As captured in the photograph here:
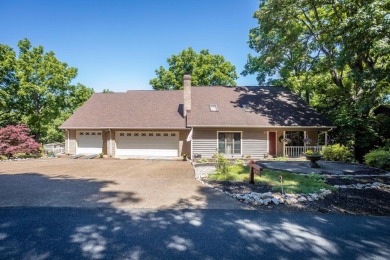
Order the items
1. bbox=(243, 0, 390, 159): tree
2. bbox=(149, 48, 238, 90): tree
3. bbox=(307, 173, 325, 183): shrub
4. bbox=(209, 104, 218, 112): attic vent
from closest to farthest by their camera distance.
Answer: bbox=(307, 173, 325, 183): shrub
bbox=(243, 0, 390, 159): tree
bbox=(209, 104, 218, 112): attic vent
bbox=(149, 48, 238, 90): tree

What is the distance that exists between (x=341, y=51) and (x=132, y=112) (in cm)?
1620

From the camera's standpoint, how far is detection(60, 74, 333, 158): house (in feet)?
54.6

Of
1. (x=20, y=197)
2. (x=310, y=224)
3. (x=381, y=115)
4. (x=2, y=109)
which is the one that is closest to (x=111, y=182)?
(x=20, y=197)

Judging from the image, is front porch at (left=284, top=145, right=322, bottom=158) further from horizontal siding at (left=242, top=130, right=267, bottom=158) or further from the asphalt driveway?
the asphalt driveway

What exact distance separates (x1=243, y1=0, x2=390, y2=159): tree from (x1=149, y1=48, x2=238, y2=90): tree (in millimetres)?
12379

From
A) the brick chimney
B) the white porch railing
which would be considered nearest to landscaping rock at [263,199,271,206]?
the white porch railing

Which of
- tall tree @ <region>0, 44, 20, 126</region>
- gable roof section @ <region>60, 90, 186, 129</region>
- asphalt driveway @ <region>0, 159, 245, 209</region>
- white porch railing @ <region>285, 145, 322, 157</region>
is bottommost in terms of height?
asphalt driveway @ <region>0, 159, 245, 209</region>

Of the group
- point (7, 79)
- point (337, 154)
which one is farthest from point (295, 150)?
point (7, 79)

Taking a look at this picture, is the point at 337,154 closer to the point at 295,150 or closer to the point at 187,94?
the point at 295,150

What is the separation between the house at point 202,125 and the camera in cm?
1666

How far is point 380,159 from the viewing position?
12.0m

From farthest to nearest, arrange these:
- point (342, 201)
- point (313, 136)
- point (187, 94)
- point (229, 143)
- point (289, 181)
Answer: point (187, 94)
point (313, 136)
point (229, 143)
point (289, 181)
point (342, 201)

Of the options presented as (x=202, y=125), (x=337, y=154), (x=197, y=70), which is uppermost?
(x=197, y=70)

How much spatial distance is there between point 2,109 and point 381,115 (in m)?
33.4
